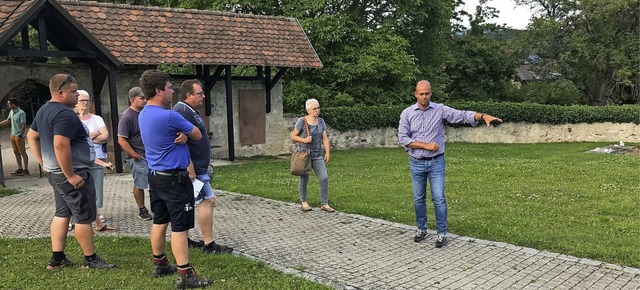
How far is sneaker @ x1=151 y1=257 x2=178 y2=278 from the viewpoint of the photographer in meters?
4.70

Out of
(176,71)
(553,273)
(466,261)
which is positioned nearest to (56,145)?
(466,261)

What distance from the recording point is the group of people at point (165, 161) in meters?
4.43

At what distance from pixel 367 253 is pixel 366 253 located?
1 cm

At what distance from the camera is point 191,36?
569 inches

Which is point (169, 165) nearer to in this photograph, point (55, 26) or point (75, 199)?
point (75, 199)

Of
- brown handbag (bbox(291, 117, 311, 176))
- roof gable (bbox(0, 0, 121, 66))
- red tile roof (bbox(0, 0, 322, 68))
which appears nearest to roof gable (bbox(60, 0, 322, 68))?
red tile roof (bbox(0, 0, 322, 68))

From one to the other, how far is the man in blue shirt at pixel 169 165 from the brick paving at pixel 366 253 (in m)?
1.08

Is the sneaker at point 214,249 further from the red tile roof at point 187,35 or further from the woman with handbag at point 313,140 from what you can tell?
the red tile roof at point 187,35

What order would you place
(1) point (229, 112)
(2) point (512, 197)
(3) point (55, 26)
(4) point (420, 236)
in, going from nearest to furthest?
1. (4) point (420, 236)
2. (2) point (512, 197)
3. (3) point (55, 26)
4. (1) point (229, 112)

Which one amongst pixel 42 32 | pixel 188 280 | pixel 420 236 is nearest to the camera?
pixel 188 280

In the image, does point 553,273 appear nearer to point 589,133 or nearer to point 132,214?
point 132,214

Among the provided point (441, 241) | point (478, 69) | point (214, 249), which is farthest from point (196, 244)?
point (478, 69)

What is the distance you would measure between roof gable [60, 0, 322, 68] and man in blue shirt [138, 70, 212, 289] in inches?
341

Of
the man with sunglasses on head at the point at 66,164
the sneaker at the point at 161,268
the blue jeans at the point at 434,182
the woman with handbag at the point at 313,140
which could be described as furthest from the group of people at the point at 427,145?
the man with sunglasses on head at the point at 66,164
